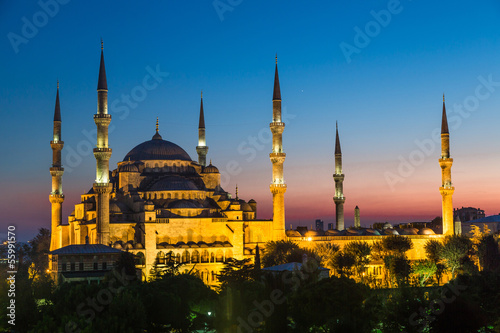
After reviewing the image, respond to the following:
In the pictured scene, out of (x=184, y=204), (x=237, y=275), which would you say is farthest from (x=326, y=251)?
(x=237, y=275)

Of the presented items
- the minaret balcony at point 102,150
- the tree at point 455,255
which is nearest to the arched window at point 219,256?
the minaret balcony at point 102,150

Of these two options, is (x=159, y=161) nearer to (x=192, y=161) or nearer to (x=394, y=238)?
(x=192, y=161)

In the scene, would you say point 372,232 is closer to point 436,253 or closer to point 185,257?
point 436,253

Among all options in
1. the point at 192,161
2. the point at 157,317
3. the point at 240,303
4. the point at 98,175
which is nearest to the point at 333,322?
the point at 240,303

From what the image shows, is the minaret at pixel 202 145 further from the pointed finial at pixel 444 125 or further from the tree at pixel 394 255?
the pointed finial at pixel 444 125

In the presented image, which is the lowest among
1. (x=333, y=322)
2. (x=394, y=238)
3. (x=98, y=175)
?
(x=333, y=322)

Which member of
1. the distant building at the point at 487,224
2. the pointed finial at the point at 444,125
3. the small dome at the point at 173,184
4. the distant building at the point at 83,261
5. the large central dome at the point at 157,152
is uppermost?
the pointed finial at the point at 444,125

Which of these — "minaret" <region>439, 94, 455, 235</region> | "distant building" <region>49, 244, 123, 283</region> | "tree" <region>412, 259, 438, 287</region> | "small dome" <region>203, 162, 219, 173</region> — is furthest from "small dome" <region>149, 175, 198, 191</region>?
"minaret" <region>439, 94, 455, 235</region>

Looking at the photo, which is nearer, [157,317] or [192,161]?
[157,317]
